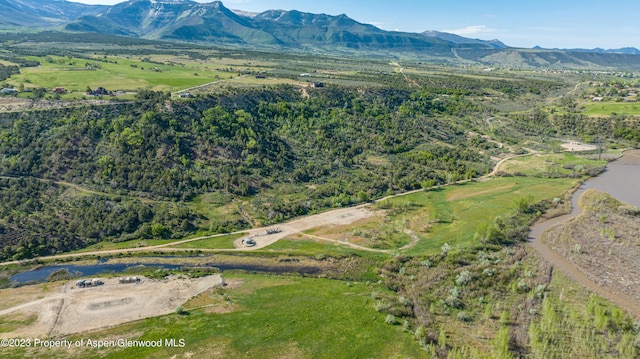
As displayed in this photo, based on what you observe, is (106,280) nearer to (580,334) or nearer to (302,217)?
(302,217)

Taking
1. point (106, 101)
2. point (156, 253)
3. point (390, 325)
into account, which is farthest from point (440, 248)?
point (106, 101)

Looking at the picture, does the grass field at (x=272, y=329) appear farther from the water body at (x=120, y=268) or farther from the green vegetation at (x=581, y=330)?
the green vegetation at (x=581, y=330)

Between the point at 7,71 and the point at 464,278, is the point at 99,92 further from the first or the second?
the point at 464,278

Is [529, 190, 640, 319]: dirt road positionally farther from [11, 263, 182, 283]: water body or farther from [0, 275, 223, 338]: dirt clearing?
[11, 263, 182, 283]: water body

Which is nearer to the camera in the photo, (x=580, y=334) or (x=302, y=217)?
(x=580, y=334)

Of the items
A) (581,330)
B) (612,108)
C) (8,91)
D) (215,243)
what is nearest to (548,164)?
(612,108)
